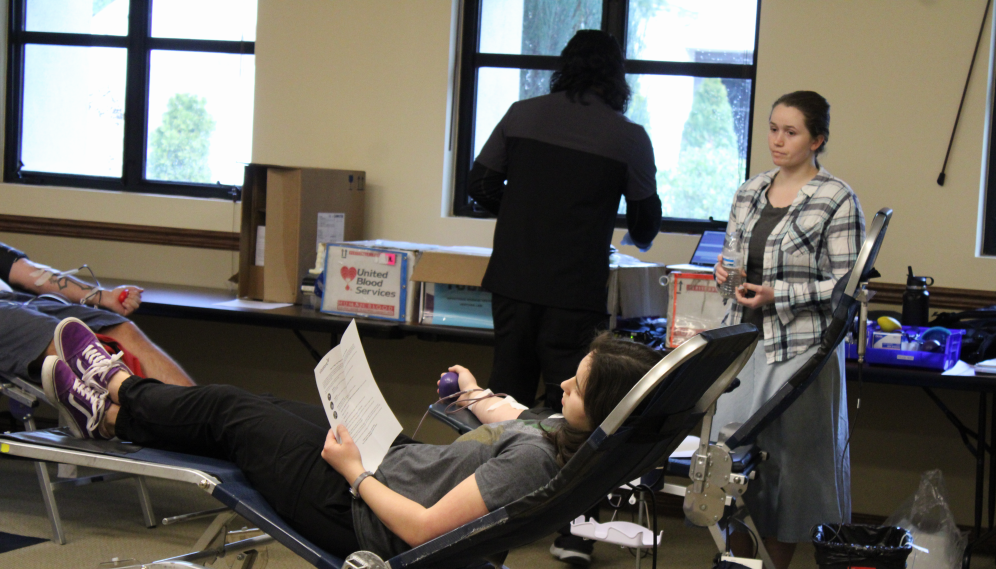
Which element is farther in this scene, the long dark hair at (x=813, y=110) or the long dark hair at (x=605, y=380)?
the long dark hair at (x=813, y=110)

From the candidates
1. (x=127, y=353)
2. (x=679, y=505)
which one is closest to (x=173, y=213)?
(x=127, y=353)

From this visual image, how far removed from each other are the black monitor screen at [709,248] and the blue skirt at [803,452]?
874 millimetres

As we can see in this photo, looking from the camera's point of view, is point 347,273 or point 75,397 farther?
point 347,273

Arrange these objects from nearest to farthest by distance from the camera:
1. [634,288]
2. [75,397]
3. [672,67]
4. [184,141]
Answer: [75,397]
[634,288]
[672,67]
[184,141]

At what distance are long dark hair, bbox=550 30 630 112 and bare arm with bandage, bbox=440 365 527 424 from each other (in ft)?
3.52

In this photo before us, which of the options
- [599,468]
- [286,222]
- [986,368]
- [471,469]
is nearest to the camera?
[599,468]

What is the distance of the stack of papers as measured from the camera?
2.83 meters

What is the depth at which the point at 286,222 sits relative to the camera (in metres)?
3.71

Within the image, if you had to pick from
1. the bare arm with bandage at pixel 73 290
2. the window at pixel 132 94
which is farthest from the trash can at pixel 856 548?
the window at pixel 132 94

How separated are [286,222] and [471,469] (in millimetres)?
2133

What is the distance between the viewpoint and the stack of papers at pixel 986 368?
283 centimetres

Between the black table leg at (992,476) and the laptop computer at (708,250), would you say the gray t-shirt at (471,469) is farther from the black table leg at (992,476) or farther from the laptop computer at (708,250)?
the black table leg at (992,476)

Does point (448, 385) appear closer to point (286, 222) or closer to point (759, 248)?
point (759, 248)

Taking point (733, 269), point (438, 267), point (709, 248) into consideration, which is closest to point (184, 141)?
point (438, 267)
